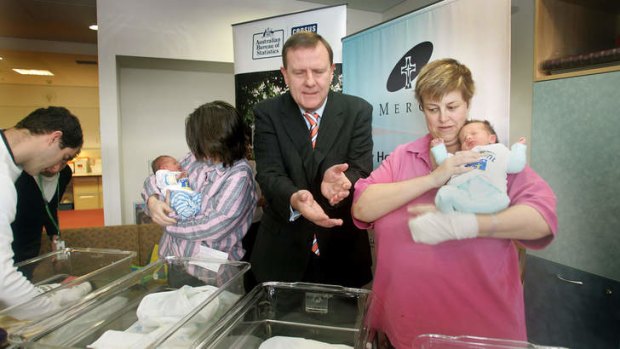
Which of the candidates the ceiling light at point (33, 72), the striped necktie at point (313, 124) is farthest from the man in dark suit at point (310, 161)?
the ceiling light at point (33, 72)

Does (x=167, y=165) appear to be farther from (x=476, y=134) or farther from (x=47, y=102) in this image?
(x=47, y=102)

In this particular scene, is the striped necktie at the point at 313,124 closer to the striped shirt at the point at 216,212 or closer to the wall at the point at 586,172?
the striped shirt at the point at 216,212

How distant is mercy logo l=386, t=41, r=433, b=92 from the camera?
1684mm

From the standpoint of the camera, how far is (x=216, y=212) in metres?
1.86

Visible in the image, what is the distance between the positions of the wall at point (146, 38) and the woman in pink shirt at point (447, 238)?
12.1ft

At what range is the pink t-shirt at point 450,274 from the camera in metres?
0.96

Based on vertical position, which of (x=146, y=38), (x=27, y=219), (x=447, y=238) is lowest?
(x=27, y=219)

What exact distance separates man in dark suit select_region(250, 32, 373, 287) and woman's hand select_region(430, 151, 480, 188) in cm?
44

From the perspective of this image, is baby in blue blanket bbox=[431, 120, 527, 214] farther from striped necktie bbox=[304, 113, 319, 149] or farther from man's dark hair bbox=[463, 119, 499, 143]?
striped necktie bbox=[304, 113, 319, 149]

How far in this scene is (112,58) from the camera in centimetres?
404

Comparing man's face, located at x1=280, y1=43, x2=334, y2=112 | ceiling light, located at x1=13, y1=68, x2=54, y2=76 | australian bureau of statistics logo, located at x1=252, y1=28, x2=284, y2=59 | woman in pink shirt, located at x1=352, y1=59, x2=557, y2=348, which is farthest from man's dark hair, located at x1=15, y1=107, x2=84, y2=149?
ceiling light, located at x1=13, y1=68, x2=54, y2=76

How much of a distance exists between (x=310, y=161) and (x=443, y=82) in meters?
0.64

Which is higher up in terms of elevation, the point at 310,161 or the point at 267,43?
the point at 267,43

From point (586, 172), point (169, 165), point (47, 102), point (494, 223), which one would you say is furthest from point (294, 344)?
point (47, 102)
